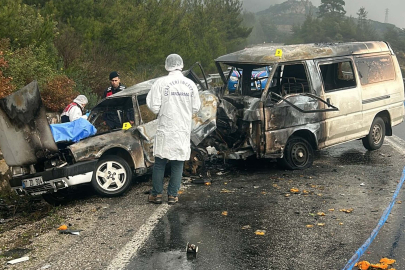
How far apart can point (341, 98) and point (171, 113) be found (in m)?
3.74

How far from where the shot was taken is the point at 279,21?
189125 millimetres

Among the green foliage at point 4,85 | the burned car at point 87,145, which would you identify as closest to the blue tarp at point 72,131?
the burned car at point 87,145

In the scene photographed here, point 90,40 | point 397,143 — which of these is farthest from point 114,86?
point 90,40

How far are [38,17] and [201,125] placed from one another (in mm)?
7152

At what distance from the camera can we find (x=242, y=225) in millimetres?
5773

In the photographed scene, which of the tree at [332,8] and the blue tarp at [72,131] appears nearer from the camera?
the blue tarp at [72,131]

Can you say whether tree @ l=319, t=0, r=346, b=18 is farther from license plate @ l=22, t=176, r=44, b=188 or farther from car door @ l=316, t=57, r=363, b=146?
license plate @ l=22, t=176, r=44, b=188

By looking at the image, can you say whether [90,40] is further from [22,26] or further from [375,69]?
[375,69]

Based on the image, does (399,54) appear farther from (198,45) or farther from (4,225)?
(4,225)

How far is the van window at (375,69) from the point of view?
9.30m

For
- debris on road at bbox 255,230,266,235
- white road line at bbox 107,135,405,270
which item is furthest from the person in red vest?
debris on road at bbox 255,230,266,235

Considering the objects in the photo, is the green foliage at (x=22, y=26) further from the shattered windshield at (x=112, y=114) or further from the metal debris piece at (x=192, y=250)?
the metal debris piece at (x=192, y=250)

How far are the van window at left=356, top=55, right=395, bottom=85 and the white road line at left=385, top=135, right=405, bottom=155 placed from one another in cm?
150

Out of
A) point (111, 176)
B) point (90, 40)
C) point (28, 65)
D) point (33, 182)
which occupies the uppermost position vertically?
point (90, 40)
